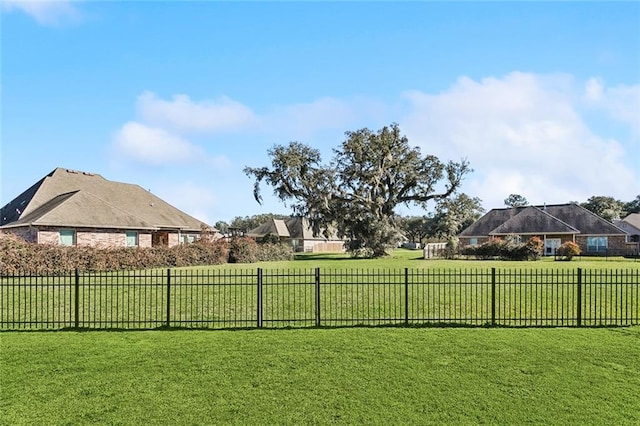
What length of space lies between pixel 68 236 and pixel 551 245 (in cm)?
4282

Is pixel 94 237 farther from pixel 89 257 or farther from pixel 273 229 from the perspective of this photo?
pixel 273 229

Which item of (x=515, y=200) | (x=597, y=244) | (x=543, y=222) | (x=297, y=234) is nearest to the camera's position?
(x=597, y=244)

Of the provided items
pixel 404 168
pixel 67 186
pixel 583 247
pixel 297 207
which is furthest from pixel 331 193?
pixel 583 247

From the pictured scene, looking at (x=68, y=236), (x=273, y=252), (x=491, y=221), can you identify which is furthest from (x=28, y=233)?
(x=491, y=221)

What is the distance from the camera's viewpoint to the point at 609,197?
277 feet

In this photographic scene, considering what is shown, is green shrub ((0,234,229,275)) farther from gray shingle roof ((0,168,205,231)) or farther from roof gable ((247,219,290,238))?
roof gable ((247,219,290,238))

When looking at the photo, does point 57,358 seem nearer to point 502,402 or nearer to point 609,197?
point 502,402

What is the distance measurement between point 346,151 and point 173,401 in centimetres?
4097

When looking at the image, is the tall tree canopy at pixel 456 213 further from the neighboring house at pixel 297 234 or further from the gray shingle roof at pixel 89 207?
the gray shingle roof at pixel 89 207

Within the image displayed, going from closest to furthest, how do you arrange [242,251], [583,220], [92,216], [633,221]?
[92,216] → [242,251] → [583,220] → [633,221]

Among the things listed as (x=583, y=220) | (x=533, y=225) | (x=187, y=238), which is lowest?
(x=187, y=238)

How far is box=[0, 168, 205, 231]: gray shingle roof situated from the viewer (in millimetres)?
29281

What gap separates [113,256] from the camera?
2455cm

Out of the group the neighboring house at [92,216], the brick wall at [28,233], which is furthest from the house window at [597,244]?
the brick wall at [28,233]
